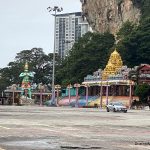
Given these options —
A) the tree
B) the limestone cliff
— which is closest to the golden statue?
the limestone cliff

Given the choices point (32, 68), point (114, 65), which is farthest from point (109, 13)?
point (114, 65)

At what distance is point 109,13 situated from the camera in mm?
131500

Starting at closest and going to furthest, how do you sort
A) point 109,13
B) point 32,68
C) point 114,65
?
point 114,65 < point 109,13 < point 32,68

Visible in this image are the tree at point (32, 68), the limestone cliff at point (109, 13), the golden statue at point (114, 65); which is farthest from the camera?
the tree at point (32, 68)

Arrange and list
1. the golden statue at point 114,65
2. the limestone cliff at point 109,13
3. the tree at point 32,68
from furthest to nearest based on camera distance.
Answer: the tree at point 32,68 → the limestone cliff at point 109,13 → the golden statue at point 114,65

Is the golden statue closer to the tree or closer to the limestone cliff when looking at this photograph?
the limestone cliff

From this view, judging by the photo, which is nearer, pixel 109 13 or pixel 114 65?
pixel 114 65

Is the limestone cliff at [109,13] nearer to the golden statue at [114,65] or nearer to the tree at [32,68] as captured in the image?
the tree at [32,68]

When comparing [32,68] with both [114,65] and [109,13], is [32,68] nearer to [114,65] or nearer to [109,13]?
[109,13]

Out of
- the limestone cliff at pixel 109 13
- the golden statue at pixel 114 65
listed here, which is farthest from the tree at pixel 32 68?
the golden statue at pixel 114 65

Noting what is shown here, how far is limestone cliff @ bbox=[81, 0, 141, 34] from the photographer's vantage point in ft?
412

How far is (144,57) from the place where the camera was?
106 m

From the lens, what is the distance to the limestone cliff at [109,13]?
412ft

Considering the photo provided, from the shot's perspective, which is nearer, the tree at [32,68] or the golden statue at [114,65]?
the golden statue at [114,65]
